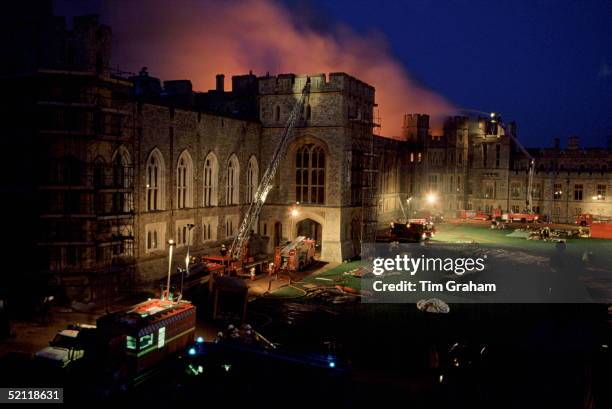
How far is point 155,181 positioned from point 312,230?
1460cm

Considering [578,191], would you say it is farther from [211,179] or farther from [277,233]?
[211,179]

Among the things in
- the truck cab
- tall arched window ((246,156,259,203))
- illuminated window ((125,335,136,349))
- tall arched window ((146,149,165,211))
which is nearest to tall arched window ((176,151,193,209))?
tall arched window ((146,149,165,211))

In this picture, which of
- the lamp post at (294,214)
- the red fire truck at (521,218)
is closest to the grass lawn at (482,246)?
the red fire truck at (521,218)

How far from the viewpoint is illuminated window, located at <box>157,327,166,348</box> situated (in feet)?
52.3

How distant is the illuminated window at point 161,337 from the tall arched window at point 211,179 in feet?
57.9

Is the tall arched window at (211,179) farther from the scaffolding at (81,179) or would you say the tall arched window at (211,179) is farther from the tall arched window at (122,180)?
the scaffolding at (81,179)

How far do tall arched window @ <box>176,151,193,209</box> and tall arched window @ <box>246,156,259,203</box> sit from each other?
6.70m

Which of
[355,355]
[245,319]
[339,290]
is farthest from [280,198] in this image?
[355,355]

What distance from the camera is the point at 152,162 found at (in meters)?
28.6

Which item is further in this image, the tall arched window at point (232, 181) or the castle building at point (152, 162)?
the tall arched window at point (232, 181)

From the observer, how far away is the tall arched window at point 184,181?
30.7 metres

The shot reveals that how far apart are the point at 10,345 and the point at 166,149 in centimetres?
1353

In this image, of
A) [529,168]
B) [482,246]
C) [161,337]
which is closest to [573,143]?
[529,168]

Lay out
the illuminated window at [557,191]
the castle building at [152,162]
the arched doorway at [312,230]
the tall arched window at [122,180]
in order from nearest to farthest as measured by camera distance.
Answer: the castle building at [152,162]
the tall arched window at [122,180]
the arched doorway at [312,230]
the illuminated window at [557,191]
